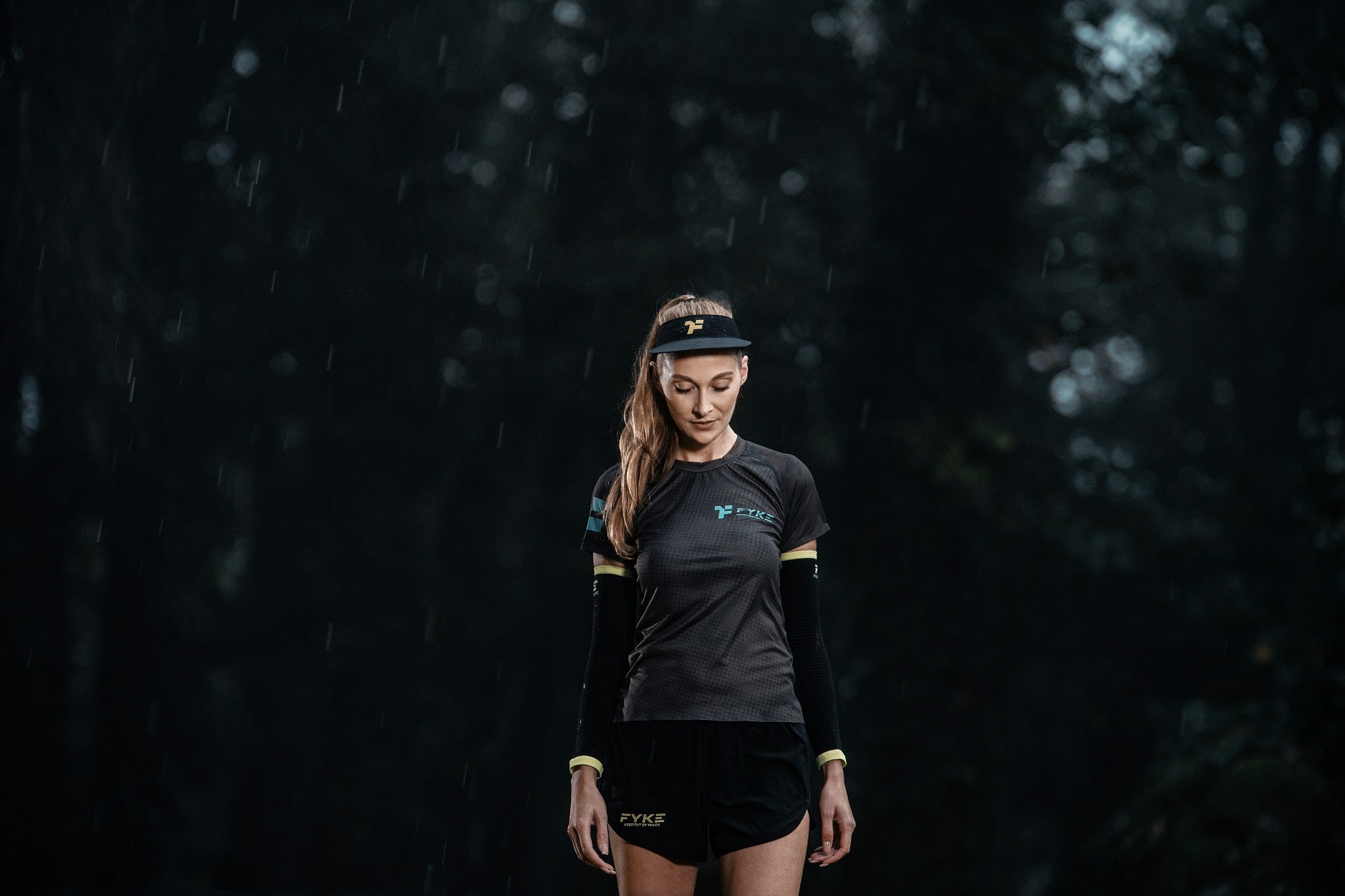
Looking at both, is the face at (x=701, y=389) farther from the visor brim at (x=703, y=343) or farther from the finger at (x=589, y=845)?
the finger at (x=589, y=845)

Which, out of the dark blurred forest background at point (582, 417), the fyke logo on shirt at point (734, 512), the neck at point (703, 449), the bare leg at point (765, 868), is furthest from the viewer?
the dark blurred forest background at point (582, 417)

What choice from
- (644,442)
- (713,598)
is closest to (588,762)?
→ (713,598)

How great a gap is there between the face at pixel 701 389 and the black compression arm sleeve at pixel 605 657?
0.38 m

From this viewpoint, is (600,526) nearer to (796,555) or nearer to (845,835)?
(796,555)

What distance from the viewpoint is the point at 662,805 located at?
2.95 meters

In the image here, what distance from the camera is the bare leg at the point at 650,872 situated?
2.95m

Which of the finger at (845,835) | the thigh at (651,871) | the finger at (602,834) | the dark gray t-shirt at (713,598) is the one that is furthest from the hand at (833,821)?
the finger at (602,834)

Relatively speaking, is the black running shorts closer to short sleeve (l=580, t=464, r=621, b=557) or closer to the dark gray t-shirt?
the dark gray t-shirt

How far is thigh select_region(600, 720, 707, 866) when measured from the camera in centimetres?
294

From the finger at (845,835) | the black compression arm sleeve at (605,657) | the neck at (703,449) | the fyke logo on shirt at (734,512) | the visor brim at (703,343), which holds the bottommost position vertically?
the finger at (845,835)

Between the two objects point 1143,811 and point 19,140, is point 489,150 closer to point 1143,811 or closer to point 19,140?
point 19,140

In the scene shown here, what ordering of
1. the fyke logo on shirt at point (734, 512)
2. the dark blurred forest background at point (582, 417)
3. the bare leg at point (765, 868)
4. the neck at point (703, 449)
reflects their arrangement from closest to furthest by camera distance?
the bare leg at point (765, 868) < the fyke logo on shirt at point (734, 512) < the neck at point (703, 449) < the dark blurred forest background at point (582, 417)

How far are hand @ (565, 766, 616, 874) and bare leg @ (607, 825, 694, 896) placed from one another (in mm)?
39

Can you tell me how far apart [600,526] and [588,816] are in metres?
0.66
